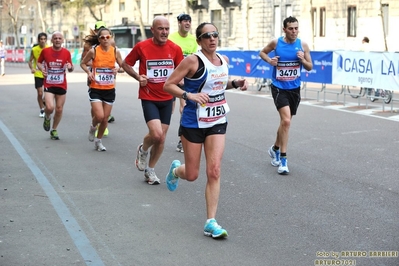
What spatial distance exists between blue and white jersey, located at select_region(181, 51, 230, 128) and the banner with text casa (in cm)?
1104

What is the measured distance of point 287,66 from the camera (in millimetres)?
10133

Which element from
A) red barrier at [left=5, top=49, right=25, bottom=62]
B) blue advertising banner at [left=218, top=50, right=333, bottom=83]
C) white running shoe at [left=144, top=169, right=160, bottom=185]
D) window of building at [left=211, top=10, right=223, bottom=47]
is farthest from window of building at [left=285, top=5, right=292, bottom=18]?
white running shoe at [left=144, top=169, right=160, bottom=185]

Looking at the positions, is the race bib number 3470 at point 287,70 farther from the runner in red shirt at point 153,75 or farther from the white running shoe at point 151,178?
the white running shoe at point 151,178

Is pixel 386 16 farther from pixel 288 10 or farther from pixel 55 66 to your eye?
pixel 55 66

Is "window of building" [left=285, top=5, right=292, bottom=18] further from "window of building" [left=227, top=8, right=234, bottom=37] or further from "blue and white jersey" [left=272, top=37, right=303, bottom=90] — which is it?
"blue and white jersey" [left=272, top=37, right=303, bottom=90]

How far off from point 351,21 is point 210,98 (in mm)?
36591

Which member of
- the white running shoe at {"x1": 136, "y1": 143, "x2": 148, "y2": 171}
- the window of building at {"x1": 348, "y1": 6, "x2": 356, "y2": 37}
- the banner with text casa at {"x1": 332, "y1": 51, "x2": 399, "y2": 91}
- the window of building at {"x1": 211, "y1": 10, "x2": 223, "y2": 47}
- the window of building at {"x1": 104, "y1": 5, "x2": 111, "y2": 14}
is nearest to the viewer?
the white running shoe at {"x1": 136, "y1": 143, "x2": 148, "y2": 171}

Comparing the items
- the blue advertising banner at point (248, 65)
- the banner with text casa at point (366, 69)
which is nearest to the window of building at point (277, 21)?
the blue advertising banner at point (248, 65)

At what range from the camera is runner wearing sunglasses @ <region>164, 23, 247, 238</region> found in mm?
6746

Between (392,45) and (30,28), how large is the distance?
7615 cm

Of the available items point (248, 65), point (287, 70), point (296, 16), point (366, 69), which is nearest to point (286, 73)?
point (287, 70)

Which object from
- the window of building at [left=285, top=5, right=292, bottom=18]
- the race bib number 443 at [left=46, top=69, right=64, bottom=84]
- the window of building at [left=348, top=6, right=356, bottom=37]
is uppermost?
the window of building at [left=285, top=5, right=292, bottom=18]

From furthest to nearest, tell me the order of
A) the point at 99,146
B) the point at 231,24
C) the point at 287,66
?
the point at 231,24 < the point at 99,146 < the point at 287,66

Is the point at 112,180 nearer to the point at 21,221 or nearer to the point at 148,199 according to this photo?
the point at 148,199
